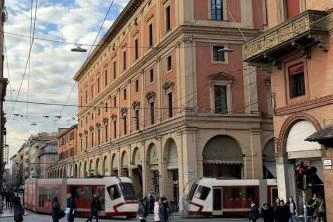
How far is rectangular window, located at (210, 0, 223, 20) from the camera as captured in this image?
4068 cm

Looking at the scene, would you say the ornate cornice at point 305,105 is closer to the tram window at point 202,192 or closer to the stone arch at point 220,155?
the tram window at point 202,192

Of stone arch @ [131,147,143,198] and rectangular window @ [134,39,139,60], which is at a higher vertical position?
rectangular window @ [134,39,139,60]

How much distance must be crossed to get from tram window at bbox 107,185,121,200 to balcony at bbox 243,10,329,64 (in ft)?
41.7

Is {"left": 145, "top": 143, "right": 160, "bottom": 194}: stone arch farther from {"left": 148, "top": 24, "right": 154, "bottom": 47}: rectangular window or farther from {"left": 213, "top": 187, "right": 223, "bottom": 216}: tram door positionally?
{"left": 213, "top": 187, "right": 223, "bottom": 216}: tram door

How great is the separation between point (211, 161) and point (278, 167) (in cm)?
1288

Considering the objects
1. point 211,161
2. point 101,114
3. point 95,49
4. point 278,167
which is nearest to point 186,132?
point 211,161

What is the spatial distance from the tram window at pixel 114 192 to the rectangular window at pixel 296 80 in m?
13.8

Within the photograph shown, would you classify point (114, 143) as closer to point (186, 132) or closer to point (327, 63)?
point (186, 132)

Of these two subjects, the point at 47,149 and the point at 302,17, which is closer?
the point at 302,17

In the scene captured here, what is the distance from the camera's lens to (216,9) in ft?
135

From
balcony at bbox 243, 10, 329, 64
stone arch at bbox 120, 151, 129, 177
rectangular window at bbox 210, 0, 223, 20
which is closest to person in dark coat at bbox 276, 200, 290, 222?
balcony at bbox 243, 10, 329, 64

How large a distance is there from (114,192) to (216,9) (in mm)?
15753

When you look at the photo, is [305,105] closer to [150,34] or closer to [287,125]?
[287,125]

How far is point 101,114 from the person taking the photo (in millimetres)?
66500
